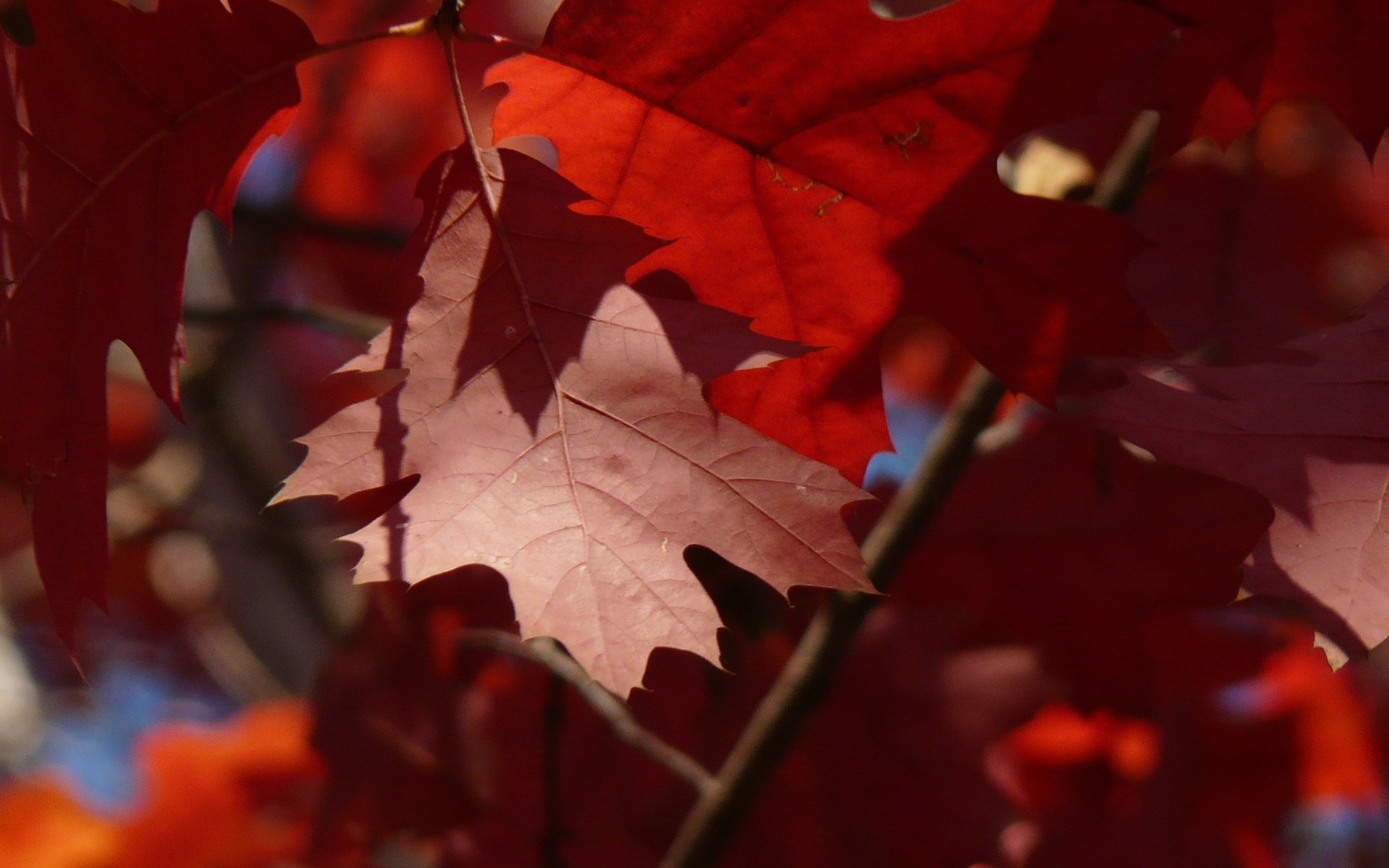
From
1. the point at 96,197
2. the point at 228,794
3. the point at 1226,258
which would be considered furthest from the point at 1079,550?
the point at 228,794

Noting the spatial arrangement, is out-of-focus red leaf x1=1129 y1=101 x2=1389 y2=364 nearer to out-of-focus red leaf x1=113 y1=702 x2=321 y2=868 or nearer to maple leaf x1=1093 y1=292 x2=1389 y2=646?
maple leaf x1=1093 y1=292 x2=1389 y2=646

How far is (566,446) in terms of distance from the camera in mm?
575

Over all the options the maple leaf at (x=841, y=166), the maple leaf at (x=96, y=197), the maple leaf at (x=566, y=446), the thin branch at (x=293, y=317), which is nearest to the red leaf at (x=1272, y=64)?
the maple leaf at (x=841, y=166)

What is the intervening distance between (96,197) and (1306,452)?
0.72m

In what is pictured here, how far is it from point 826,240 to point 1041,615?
642mm

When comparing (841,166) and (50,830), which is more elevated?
(841,166)

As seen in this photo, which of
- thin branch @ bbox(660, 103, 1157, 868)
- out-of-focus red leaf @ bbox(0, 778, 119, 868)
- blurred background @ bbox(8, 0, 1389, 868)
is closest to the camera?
thin branch @ bbox(660, 103, 1157, 868)

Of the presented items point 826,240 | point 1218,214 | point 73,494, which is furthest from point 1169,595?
point 73,494

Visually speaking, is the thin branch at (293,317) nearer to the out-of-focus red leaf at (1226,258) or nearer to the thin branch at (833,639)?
the thin branch at (833,639)

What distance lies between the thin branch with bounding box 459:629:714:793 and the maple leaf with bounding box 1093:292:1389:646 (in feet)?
1.66

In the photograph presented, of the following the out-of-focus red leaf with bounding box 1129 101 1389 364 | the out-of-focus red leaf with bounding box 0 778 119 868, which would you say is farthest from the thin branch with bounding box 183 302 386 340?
the out-of-focus red leaf with bounding box 0 778 119 868

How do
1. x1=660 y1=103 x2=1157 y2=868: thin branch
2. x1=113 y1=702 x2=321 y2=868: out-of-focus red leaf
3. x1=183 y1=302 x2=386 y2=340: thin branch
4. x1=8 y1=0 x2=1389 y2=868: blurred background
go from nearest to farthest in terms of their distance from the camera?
x1=660 y1=103 x2=1157 y2=868: thin branch, x1=8 y1=0 x2=1389 y2=868: blurred background, x1=183 y1=302 x2=386 y2=340: thin branch, x1=113 y1=702 x2=321 y2=868: out-of-focus red leaf

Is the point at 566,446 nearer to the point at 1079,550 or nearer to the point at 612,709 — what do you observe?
the point at 612,709

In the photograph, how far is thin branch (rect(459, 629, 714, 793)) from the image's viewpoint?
2.93 ft
